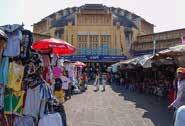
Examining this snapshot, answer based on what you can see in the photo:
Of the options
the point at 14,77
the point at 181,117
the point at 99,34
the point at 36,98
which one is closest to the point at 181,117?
the point at 181,117

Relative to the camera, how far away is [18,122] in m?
7.27

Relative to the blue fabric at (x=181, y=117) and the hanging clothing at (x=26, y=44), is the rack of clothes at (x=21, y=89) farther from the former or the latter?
the blue fabric at (x=181, y=117)

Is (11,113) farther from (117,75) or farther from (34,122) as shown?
(117,75)

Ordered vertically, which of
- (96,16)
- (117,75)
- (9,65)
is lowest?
(117,75)

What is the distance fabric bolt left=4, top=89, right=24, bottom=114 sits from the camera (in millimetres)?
7250

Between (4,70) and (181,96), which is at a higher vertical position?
(4,70)

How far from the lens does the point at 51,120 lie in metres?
7.09

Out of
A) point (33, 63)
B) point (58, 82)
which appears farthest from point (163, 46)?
point (33, 63)

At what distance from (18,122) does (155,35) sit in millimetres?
48022

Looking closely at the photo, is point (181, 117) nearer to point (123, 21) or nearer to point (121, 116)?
point (121, 116)

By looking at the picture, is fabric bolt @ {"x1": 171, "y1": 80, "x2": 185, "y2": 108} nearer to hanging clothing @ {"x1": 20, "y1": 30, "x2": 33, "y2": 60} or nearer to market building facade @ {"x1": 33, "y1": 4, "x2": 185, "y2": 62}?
hanging clothing @ {"x1": 20, "y1": 30, "x2": 33, "y2": 60}

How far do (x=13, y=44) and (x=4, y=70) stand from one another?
0.41 meters

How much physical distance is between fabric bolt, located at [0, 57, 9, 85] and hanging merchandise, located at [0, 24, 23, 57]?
0.36 ft

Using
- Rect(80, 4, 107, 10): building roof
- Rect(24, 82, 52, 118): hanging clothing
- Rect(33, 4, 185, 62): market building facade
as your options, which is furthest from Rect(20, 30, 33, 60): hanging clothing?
Rect(80, 4, 107, 10): building roof
